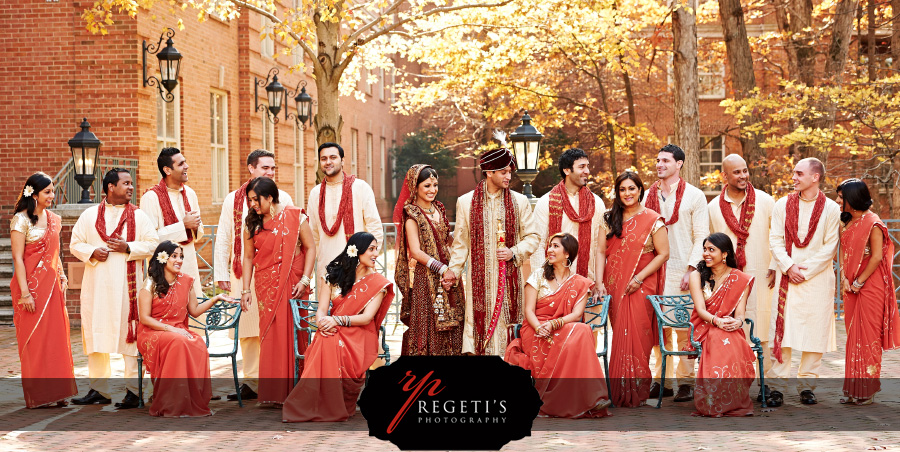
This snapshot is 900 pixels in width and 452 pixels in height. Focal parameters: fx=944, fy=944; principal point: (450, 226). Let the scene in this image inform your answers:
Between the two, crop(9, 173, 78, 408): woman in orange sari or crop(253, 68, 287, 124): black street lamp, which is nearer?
crop(9, 173, 78, 408): woman in orange sari

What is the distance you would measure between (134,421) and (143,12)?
8.76 m

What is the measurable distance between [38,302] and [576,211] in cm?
415

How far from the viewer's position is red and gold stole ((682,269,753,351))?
675 cm

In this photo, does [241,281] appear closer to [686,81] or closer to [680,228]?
[680,228]

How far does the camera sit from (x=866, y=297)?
708 centimetres

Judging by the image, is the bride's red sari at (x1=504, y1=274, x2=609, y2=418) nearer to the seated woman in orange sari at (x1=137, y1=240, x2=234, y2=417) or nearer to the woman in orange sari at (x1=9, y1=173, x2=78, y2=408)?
the seated woman in orange sari at (x1=137, y1=240, x2=234, y2=417)

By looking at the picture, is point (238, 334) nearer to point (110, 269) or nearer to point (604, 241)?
point (110, 269)

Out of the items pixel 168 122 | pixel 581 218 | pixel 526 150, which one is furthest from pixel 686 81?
pixel 168 122

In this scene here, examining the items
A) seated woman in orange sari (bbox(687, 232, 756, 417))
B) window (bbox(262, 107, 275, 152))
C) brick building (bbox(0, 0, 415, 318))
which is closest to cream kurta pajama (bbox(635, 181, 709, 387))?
seated woman in orange sari (bbox(687, 232, 756, 417))

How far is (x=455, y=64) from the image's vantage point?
53.5ft

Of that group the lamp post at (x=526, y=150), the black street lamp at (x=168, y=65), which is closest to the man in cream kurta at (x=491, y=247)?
the lamp post at (x=526, y=150)

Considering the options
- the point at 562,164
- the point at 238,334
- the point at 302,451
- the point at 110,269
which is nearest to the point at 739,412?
the point at 562,164

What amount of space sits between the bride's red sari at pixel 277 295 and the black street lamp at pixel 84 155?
5851mm

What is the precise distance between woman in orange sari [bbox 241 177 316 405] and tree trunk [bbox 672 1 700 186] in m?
8.13
